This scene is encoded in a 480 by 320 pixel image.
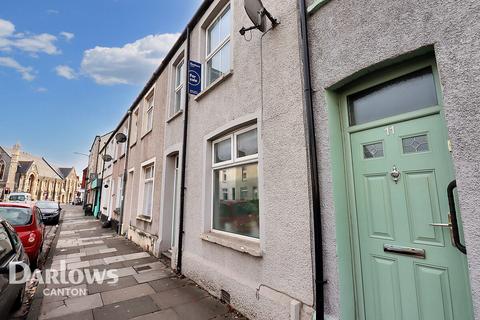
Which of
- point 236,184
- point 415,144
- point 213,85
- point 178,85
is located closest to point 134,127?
point 178,85

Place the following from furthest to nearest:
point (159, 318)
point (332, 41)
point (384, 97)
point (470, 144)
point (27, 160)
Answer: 1. point (27, 160)
2. point (159, 318)
3. point (332, 41)
4. point (384, 97)
5. point (470, 144)

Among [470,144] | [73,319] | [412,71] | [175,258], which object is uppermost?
[412,71]

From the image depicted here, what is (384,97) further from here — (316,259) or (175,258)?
(175,258)

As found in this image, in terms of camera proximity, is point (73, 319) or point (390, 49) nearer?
point (390, 49)

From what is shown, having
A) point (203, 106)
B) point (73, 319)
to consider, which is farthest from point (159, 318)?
point (203, 106)

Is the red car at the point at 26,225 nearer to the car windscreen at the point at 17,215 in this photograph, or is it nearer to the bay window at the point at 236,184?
the car windscreen at the point at 17,215

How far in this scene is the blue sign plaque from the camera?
570 cm

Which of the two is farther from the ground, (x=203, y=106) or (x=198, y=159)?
(x=203, y=106)

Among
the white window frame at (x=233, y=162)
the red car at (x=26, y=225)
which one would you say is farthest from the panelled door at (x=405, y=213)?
the red car at (x=26, y=225)

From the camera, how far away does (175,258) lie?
5934mm

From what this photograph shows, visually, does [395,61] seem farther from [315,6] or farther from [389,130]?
[315,6]

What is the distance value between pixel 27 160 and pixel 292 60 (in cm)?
7604

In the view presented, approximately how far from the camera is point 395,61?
7.94ft

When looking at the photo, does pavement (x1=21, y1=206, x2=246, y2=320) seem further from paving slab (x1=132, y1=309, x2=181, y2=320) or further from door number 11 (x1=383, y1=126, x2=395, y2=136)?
door number 11 (x1=383, y1=126, x2=395, y2=136)
